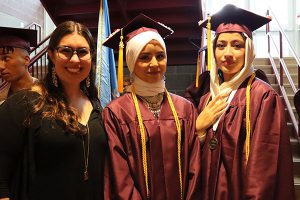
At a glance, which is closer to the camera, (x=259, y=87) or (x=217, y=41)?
(x=259, y=87)

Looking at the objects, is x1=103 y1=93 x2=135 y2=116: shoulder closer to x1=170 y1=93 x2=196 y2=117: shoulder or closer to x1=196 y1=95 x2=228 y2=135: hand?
x1=170 y1=93 x2=196 y2=117: shoulder

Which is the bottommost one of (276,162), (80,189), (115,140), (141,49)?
(80,189)

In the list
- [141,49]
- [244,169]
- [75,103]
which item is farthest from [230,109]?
[75,103]

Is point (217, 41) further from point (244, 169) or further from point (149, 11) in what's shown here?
point (149, 11)

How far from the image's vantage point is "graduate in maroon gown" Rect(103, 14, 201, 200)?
177 cm

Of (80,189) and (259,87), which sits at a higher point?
(259,87)

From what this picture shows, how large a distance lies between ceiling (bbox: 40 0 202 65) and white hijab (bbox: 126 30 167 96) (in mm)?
3027

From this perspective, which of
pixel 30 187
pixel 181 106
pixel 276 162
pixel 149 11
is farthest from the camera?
pixel 149 11

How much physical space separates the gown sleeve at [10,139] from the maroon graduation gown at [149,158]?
0.45m

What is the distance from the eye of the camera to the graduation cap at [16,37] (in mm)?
2570

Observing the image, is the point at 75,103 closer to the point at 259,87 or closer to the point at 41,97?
the point at 41,97

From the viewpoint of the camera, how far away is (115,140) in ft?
5.85

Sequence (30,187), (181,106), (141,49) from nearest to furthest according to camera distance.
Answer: (30,187) → (141,49) → (181,106)

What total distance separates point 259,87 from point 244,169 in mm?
463
